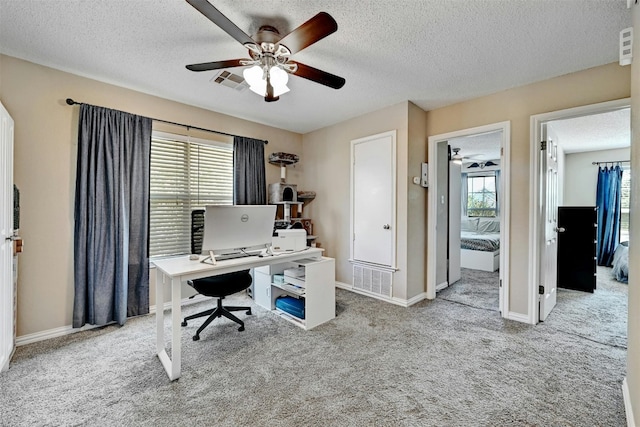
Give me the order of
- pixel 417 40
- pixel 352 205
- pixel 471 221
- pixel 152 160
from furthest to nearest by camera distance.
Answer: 1. pixel 471 221
2. pixel 352 205
3. pixel 152 160
4. pixel 417 40

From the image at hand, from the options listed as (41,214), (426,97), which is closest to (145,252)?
(41,214)

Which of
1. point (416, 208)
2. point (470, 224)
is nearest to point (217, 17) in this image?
point (416, 208)

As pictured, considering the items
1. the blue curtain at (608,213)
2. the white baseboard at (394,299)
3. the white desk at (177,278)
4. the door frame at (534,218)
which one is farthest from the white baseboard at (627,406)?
the blue curtain at (608,213)

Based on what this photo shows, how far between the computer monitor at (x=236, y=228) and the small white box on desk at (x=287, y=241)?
0.16 metres

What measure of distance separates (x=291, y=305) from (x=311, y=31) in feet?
7.68

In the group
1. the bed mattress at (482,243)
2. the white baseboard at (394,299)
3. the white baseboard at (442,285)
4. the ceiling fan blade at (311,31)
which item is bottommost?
the white baseboard at (394,299)

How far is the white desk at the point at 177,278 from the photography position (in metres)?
1.86

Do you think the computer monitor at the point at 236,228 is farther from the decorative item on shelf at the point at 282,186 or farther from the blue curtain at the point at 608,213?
the blue curtain at the point at 608,213

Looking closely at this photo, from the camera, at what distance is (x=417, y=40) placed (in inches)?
81.0

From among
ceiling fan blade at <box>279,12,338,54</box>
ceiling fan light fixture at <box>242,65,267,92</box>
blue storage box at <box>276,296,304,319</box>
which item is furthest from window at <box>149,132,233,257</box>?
ceiling fan blade at <box>279,12,338,54</box>

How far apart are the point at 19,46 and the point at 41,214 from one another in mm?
1322

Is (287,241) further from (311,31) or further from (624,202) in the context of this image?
(624,202)

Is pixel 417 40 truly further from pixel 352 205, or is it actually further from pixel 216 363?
pixel 216 363

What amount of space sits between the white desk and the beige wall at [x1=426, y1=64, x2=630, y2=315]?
7.73 feet
